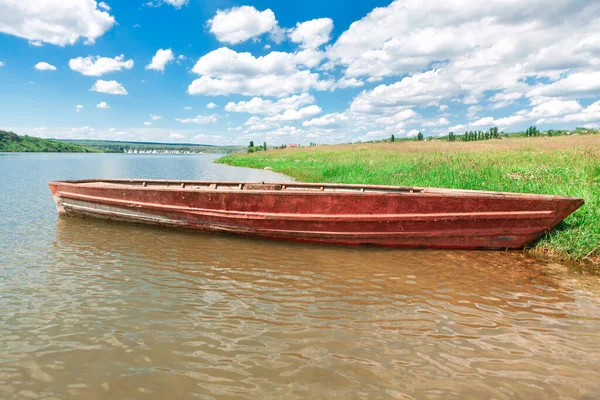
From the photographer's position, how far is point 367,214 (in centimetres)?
718

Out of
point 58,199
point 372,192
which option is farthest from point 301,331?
point 58,199

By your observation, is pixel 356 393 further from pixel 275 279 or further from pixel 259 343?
pixel 275 279

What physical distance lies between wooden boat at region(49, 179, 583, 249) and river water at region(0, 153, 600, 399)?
56 centimetres

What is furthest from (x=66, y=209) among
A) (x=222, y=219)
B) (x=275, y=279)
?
(x=275, y=279)

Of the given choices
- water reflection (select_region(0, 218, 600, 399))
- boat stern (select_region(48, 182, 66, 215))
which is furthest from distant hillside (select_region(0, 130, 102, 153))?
water reflection (select_region(0, 218, 600, 399))

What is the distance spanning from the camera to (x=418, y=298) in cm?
481

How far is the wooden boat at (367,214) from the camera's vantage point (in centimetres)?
662

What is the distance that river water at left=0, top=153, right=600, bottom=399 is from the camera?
3.01 metres

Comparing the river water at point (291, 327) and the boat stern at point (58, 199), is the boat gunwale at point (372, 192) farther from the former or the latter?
the river water at point (291, 327)

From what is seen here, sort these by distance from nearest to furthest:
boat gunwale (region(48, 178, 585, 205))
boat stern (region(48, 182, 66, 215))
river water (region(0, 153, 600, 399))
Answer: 1. river water (region(0, 153, 600, 399))
2. boat gunwale (region(48, 178, 585, 205))
3. boat stern (region(48, 182, 66, 215))

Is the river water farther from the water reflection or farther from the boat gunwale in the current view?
the boat gunwale

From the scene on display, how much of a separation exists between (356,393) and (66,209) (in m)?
10.7

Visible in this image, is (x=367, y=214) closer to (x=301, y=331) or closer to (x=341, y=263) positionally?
(x=341, y=263)

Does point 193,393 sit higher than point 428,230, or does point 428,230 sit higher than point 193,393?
point 428,230
